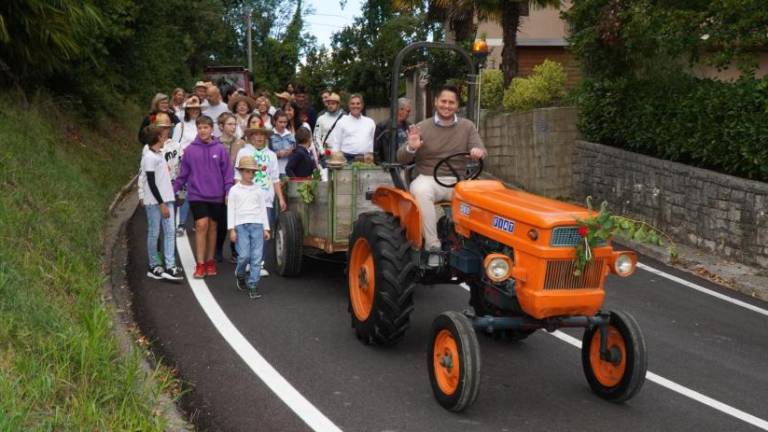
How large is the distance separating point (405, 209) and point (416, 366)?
129 centimetres

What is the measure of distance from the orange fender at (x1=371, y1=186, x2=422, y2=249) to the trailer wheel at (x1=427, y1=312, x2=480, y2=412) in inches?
42.3

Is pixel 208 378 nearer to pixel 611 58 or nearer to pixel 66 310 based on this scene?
pixel 66 310

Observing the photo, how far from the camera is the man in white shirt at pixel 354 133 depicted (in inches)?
466

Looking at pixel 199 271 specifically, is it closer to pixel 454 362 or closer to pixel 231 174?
pixel 231 174

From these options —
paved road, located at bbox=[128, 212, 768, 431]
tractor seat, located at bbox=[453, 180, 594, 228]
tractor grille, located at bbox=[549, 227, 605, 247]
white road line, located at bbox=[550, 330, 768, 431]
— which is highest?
tractor seat, located at bbox=[453, 180, 594, 228]

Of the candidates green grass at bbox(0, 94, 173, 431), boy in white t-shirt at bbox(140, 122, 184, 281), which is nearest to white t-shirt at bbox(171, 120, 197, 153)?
green grass at bbox(0, 94, 173, 431)

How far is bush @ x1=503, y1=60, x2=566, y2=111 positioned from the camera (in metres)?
19.6

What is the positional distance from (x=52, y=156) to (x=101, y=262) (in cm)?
401

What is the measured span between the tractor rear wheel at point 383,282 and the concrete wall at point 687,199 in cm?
608

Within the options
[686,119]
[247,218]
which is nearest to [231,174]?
[247,218]

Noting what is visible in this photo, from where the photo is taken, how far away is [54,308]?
6.91 meters

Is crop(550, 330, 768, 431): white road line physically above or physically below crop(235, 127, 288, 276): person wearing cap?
below

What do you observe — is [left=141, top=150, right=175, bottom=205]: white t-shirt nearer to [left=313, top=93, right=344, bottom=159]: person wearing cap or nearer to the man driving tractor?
[left=313, top=93, right=344, bottom=159]: person wearing cap

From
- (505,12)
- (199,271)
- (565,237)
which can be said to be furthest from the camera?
(505,12)
